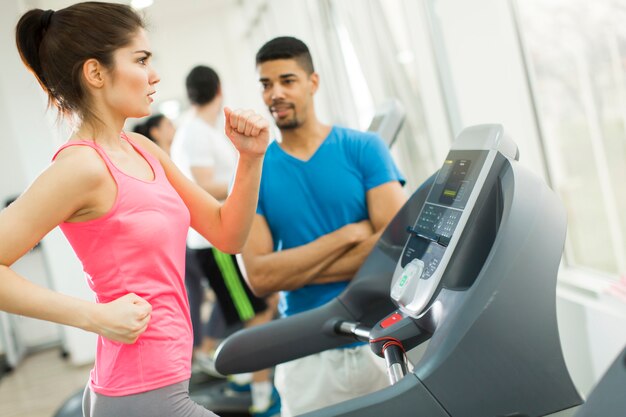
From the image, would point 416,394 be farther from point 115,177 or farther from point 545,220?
point 115,177

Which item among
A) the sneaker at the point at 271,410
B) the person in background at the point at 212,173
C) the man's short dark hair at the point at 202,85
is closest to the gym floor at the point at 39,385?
the person in background at the point at 212,173

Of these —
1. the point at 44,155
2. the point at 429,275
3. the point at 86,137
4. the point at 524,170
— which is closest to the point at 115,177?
the point at 86,137

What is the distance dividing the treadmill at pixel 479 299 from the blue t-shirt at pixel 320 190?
0.48 meters

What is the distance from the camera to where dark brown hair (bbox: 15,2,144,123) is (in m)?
1.10

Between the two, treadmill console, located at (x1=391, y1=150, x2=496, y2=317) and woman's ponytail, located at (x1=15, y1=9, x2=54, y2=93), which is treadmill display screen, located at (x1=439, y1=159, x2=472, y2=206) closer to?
treadmill console, located at (x1=391, y1=150, x2=496, y2=317)

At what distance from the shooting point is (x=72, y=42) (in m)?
1.10

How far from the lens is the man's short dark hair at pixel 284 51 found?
1952 millimetres

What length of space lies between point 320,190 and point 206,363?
8.68 feet

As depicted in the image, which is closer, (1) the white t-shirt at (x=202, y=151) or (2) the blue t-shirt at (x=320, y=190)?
(2) the blue t-shirt at (x=320, y=190)

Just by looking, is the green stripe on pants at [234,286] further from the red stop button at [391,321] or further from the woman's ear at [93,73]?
the woman's ear at [93,73]

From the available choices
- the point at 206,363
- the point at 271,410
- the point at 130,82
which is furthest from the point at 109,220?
the point at 206,363

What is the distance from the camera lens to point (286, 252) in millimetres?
1771

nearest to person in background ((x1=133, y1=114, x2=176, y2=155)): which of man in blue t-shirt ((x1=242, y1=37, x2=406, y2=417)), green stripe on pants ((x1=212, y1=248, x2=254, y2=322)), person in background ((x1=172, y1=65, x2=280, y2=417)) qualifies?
person in background ((x1=172, y1=65, x2=280, y2=417))

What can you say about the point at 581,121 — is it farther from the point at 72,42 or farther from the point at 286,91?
the point at 72,42
